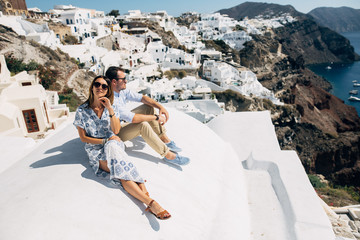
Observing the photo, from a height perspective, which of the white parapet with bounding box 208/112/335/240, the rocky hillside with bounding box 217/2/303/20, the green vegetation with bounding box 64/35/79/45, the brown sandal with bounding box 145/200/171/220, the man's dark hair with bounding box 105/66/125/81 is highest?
the rocky hillside with bounding box 217/2/303/20

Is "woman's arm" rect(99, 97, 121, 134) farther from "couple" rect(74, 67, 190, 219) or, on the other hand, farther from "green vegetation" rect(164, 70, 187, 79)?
"green vegetation" rect(164, 70, 187, 79)

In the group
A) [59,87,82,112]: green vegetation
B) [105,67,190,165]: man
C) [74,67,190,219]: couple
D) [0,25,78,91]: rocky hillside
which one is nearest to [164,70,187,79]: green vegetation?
[0,25,78,91]: rocky hillside

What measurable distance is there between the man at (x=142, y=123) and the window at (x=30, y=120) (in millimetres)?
6791

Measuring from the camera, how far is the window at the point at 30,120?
911cm

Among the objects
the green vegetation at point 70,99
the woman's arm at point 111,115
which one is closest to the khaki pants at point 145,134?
the woman's arm at point 111,115

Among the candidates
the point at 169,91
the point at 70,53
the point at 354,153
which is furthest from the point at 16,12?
the point at 354,153

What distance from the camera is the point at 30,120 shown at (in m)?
9.20

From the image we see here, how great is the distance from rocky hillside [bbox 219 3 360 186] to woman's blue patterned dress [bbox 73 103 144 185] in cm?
2894

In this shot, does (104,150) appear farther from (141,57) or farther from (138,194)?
(141,57)

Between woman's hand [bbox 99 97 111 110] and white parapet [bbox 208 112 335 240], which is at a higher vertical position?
woman's hand [bbox 99 97 111 110]

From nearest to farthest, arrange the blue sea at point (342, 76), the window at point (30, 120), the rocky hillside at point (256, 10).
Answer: the window at point (30, 120), the blue sea at point (342, 76), the rocky hillside at point (256, 10)

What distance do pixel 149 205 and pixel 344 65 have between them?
105 meters

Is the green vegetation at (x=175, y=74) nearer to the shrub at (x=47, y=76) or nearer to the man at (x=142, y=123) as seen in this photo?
the shrub at (x=47, y=76)

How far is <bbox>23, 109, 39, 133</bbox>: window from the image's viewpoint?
9109mm
